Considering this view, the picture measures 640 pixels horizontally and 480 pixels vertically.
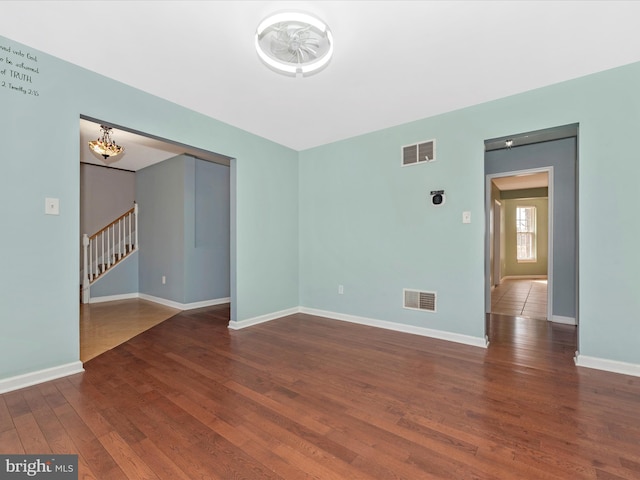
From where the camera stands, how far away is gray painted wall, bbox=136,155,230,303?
5195 millimetres

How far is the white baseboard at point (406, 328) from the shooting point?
3274 mm

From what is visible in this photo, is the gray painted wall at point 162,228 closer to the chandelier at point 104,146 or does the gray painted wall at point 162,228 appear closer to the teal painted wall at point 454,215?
the chandelier at point 104,146

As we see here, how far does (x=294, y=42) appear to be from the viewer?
6.89 feet

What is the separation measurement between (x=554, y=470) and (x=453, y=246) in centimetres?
227

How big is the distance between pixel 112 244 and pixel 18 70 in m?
4.73

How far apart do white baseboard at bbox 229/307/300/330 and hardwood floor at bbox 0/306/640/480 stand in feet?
2.47

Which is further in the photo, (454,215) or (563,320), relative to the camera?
(563,320)

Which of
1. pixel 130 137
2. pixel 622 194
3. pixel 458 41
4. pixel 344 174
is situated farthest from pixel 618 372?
pixel 130 137

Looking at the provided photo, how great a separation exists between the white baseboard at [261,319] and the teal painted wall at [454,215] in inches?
11.2

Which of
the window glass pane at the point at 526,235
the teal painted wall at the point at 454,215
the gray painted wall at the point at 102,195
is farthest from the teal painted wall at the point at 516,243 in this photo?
the gray painted wall at the point at 102,195

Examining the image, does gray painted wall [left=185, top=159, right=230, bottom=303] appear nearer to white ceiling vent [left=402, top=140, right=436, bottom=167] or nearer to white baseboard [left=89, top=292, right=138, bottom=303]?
white baseboard [left=89, top=292, right=138, bottom=303]

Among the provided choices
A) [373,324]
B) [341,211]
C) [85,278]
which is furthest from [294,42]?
[85,278]

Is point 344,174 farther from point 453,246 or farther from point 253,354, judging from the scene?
point 253,354

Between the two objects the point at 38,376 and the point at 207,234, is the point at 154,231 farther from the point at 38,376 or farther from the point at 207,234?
the point at 38,376
